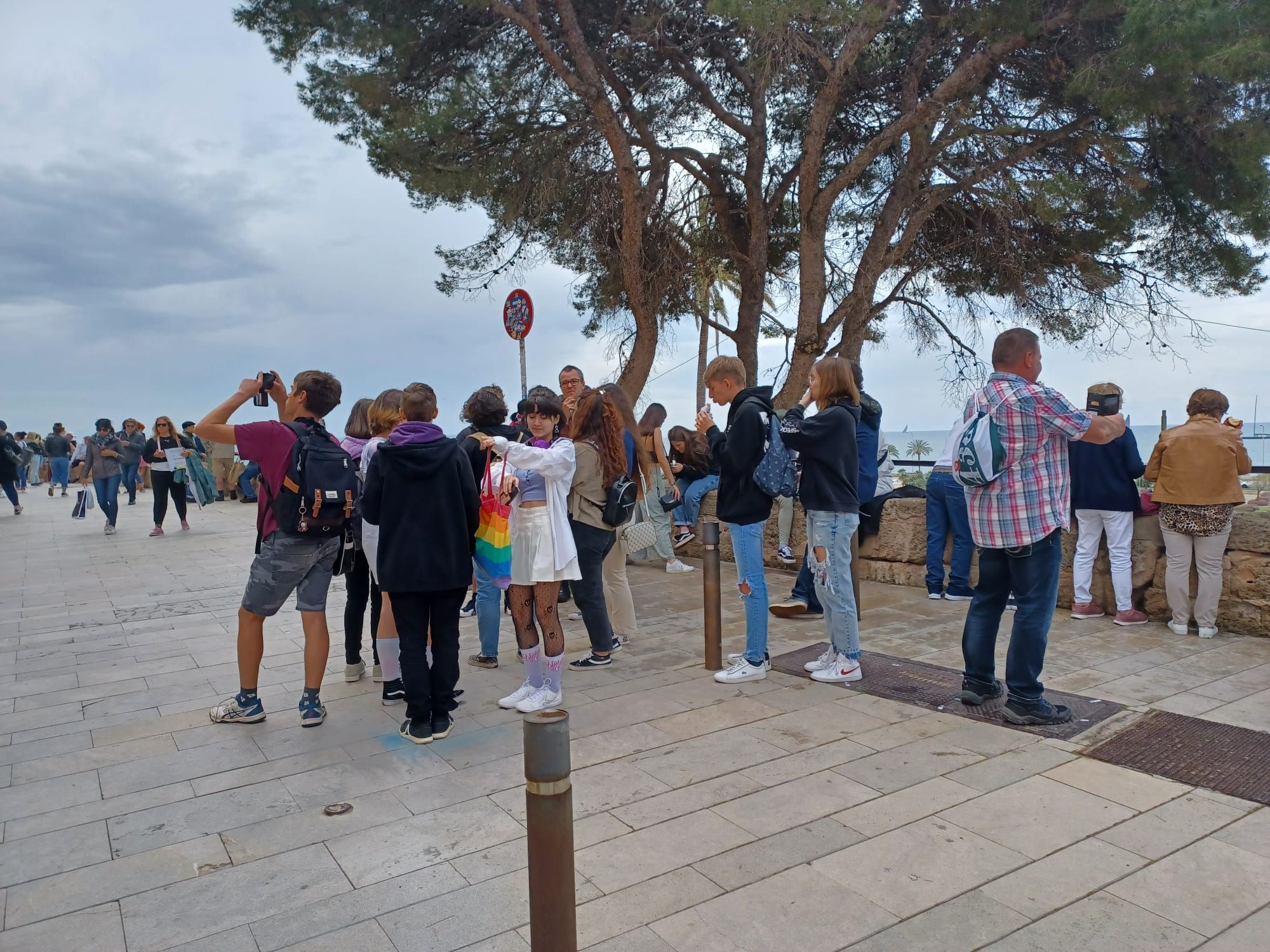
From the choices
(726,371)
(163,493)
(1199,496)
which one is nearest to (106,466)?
(163,493)

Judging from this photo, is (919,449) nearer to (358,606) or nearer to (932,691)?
(932,691)

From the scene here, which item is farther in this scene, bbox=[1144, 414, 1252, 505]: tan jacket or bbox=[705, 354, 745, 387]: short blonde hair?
bbox=[1144, 414, 1252, 505]: tan jacket

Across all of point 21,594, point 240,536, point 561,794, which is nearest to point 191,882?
point 561,794

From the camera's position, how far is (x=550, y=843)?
2107mm

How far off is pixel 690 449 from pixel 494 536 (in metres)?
5.80

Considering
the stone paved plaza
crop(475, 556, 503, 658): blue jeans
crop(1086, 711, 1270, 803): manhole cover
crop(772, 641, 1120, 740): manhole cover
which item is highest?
crop(475, 556, 503, 658): blue jeans

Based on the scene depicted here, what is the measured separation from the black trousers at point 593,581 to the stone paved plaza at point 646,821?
0.24 m

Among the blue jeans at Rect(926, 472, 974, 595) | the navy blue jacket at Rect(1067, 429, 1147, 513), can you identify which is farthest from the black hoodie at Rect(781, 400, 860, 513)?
the blue jeans at Rect(926, 472, 974, 595)

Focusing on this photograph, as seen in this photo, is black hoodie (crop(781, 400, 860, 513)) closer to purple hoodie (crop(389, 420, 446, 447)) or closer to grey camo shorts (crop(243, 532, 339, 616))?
purple hoodie (crop(389, 420, 446, 447))

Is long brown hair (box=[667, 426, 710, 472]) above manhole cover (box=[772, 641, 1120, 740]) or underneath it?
above

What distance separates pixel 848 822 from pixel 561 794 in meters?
1.78

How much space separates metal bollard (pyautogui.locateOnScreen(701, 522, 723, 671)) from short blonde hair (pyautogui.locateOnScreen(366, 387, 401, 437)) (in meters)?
2.01

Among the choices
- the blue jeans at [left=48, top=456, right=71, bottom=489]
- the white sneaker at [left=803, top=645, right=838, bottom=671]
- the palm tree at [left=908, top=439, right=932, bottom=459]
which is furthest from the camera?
the blue jeans at [left=48, top=456, right=71, bottom=489]

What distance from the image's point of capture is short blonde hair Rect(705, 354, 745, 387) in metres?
5.34
